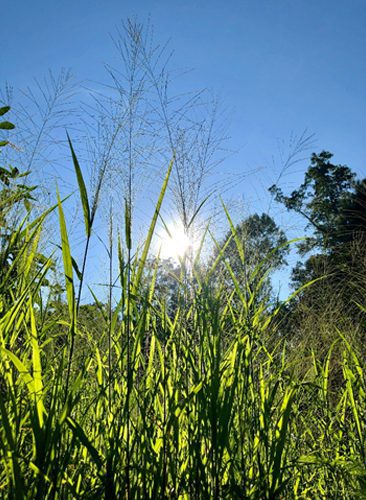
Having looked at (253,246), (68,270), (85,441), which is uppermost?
(253,246)

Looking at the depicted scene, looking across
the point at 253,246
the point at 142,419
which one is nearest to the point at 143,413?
the point at 142,419

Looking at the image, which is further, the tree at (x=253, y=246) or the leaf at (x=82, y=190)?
the tree at (x=253, y=246)

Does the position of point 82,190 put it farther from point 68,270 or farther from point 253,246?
point 253,246

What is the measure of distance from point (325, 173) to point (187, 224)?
858 inches

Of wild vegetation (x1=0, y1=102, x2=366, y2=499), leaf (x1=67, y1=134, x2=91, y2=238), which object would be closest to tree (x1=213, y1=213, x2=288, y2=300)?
wild vegetation (x1=0, y1=102, x2=366, y2=499)

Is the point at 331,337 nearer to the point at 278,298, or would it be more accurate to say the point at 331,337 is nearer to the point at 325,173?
the point at 278,298

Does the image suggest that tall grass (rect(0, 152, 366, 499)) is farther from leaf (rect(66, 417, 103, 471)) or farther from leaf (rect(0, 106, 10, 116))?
leaf (rect(0, 106, 10, 116))

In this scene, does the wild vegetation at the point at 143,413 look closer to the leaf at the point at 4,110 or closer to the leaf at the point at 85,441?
the leaf at the point at 85,441

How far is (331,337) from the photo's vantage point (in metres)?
3.48

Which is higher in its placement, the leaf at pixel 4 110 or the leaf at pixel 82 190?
the leaf at pixel 4 110

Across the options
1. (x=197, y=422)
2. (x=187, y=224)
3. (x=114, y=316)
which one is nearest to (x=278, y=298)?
(x=187, y=224)

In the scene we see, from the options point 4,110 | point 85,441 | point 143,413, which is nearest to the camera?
point 85,441

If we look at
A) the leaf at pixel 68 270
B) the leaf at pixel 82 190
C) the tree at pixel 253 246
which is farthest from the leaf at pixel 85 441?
the tree at pixel 253 246

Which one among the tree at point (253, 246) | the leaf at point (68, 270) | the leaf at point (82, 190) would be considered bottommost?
the leaf at point (68, 270)
